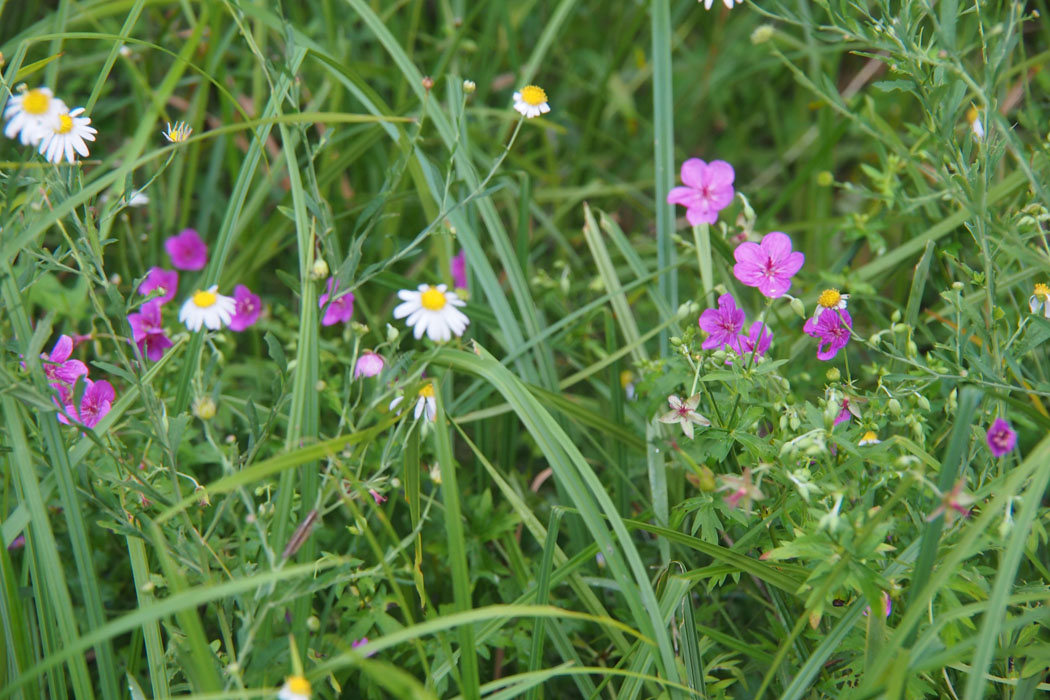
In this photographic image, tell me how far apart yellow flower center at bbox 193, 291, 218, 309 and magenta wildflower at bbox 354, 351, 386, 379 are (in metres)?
0.23

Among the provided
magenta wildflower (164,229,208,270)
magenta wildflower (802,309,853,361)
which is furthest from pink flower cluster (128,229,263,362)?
magenta wildflower (802,309,853,361)

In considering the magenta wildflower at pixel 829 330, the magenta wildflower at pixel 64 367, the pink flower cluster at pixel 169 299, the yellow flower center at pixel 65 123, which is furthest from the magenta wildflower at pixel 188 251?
the magenta wildflower at pixel 829 330

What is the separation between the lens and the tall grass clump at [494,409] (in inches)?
40.4

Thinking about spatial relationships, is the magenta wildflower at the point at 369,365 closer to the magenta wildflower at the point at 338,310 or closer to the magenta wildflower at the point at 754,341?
the magenta wildflower at the point at 338,310

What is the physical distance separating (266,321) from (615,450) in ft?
2.45

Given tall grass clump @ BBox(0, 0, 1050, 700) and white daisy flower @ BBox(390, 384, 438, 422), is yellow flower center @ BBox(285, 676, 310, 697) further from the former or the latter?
white daisy flower @ BBox(390, 384, 438, 422)

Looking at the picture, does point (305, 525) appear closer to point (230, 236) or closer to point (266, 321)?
point (230, 236)

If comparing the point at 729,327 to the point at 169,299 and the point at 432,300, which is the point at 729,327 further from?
the point at 169,299

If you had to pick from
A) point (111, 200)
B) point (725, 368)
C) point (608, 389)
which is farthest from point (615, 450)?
point (111, 200)

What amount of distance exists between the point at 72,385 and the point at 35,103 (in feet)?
1.47

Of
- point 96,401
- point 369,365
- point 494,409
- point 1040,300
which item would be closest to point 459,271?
point 494,409

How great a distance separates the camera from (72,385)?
1.26 metres

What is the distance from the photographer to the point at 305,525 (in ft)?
3.27

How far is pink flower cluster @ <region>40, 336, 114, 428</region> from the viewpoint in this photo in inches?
47.4
